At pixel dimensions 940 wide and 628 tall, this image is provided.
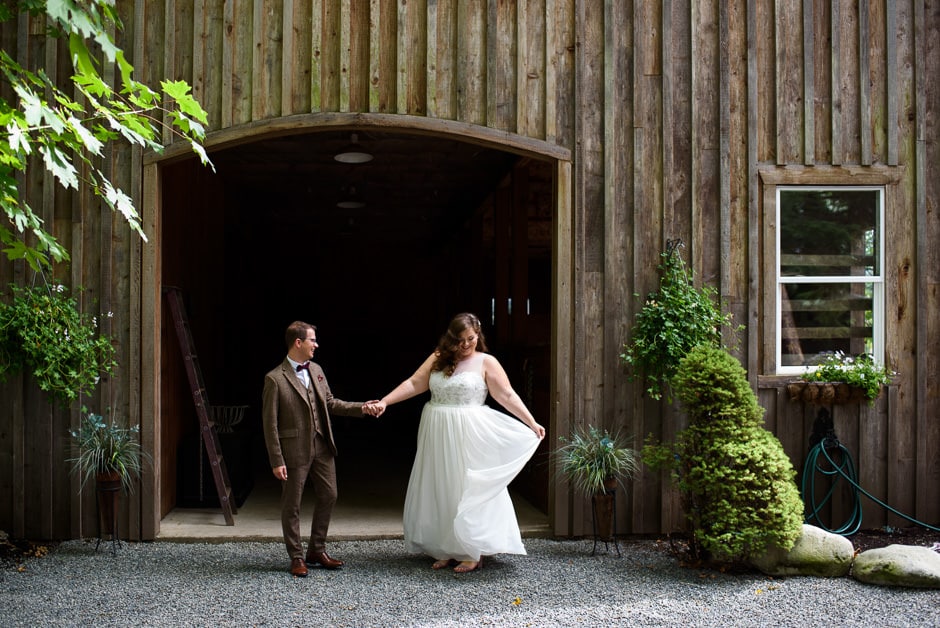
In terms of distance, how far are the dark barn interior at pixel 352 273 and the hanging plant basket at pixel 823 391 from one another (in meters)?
2.08

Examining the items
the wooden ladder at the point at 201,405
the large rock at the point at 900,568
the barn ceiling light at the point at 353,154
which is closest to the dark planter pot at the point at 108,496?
the wooden ladder at the point at 201,405

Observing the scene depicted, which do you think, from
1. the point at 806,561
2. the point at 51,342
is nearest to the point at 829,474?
the point at 806,561

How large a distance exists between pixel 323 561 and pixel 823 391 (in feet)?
12.4

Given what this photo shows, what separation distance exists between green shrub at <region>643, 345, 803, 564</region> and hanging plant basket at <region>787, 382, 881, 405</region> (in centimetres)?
82

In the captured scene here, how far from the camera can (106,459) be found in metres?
5.43

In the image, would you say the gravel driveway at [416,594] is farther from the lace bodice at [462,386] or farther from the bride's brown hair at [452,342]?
the bride's brown hair at [452,342]

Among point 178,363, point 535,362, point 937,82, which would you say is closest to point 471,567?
point 535,362

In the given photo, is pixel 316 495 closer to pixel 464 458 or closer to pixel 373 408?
pixel 373 408

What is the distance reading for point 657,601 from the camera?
4574 mm

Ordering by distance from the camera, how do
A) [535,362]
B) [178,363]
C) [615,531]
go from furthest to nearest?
[535,362] → [178,363] → [615,531]

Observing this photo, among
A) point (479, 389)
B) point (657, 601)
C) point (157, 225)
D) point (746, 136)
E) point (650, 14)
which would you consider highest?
point (650, 14)

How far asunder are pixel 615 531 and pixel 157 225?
3.99 m

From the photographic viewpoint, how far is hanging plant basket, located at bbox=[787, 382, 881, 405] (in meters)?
5.94

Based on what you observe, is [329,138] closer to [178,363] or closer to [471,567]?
[178,363]
